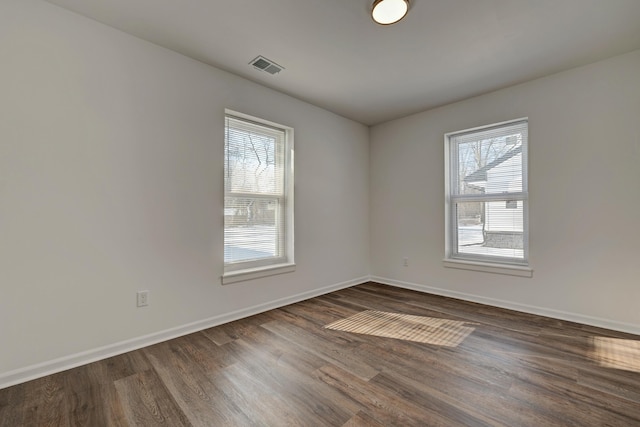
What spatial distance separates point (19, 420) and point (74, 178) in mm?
1472

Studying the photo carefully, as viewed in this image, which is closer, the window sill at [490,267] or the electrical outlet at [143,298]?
the electrical outlet at [143,298]

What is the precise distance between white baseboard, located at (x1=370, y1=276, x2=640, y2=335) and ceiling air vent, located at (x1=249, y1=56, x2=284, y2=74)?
3296 mm

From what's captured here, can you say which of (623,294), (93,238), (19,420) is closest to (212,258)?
(93,238)

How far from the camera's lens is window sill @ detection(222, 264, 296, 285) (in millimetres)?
2881

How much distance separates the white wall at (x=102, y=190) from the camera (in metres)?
1.86

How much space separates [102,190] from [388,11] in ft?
8.19

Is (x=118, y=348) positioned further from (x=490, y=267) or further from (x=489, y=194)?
(x=489, y=194)

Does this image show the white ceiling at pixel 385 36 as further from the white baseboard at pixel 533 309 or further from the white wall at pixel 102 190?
the white baseboard at pixel 533 309

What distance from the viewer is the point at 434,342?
2385 mm

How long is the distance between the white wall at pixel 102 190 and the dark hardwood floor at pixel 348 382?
240mm

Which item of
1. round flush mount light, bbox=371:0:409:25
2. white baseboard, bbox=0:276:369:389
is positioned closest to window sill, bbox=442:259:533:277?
white baseboard, bbox=0:276:369:389

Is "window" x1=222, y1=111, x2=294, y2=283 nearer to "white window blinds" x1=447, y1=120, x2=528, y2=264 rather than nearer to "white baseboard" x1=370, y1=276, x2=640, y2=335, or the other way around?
"white baseboard" x1=370, y1=276, x2=640, y2=335

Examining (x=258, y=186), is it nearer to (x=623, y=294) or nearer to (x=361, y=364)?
(x=361, y=364)

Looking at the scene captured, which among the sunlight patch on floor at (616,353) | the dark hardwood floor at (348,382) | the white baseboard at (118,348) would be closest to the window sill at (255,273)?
the white baseboard at (118,348)
